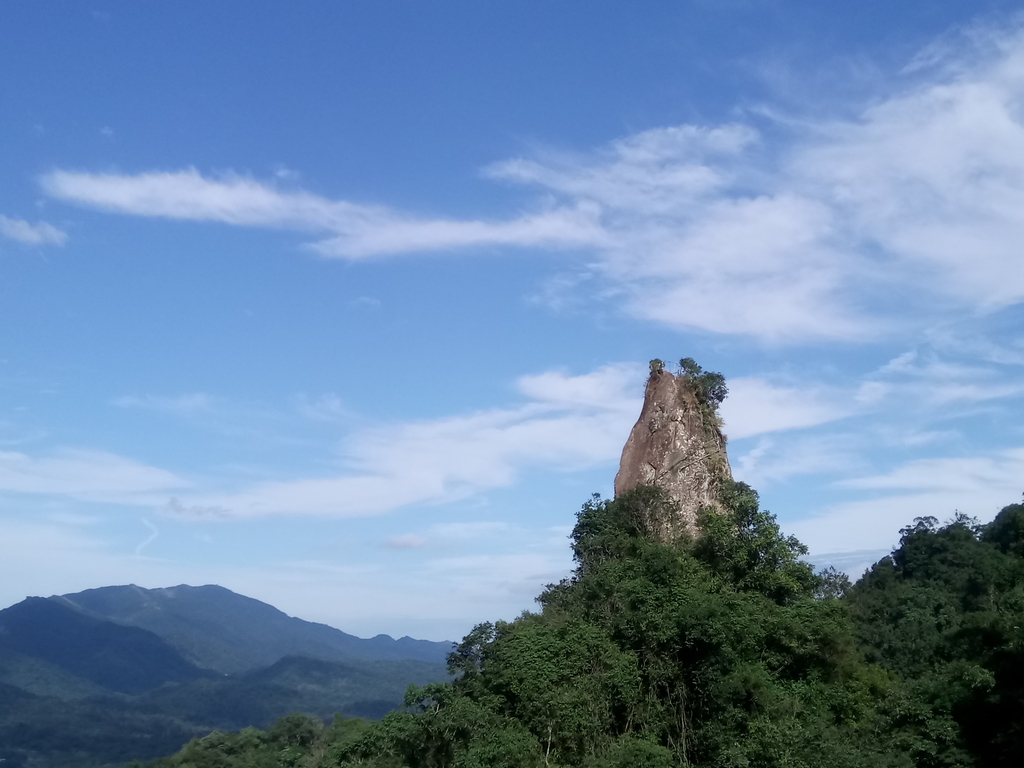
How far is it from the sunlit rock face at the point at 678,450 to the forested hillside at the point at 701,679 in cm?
127

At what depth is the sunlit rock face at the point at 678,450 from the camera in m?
28.2

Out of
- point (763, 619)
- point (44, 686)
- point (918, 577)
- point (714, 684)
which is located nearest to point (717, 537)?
point (763, 619)

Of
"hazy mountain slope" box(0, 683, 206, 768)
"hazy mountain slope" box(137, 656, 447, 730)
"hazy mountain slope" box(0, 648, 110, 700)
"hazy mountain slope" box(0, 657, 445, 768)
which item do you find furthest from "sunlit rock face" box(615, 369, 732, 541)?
"hazy mountain slope" box(0, 648, 110, 700)

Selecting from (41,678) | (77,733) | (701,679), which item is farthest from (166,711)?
(701,679)

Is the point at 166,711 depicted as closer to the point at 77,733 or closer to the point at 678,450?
the point at 77,733

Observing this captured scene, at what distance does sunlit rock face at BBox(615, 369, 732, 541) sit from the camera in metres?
28.2

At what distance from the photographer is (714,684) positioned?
21016 millimetres

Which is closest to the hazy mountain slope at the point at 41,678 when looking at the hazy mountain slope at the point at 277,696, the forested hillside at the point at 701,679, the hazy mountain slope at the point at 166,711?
the hazy mountain slope at the point at 166,711

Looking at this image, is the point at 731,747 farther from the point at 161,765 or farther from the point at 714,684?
the point at 161,765

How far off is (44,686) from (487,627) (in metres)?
182

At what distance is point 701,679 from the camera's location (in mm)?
21438

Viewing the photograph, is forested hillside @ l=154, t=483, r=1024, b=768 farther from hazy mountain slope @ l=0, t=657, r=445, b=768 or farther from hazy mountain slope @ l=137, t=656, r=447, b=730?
hazy mountain slope @ l=137, t=656, r=447, b=730

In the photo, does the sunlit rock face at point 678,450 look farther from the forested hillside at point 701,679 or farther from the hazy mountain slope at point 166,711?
the hazy mountain slope at point 166,711

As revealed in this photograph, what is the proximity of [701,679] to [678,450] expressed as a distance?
8706 millimetres
